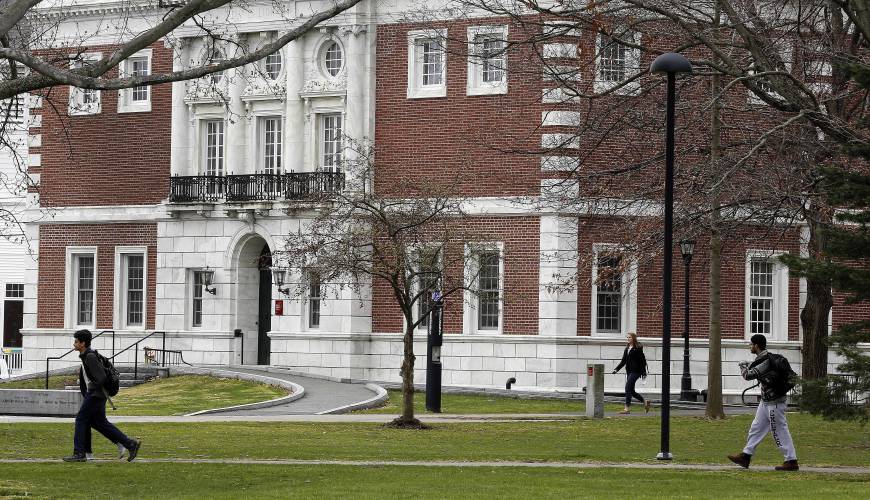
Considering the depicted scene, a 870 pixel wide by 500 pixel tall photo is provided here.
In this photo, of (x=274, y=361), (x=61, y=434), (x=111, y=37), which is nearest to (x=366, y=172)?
(x=61, y=434)

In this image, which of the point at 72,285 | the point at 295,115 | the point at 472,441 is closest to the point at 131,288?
the point at 72,285

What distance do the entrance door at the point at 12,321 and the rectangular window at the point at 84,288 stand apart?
1141cm

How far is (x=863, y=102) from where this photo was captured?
94.3ft

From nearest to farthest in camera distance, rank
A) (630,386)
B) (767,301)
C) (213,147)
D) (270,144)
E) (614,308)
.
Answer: (630,386) → (614,308) → (767,301) → (270,144) → (213,147)

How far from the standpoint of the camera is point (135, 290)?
5259 centimetres

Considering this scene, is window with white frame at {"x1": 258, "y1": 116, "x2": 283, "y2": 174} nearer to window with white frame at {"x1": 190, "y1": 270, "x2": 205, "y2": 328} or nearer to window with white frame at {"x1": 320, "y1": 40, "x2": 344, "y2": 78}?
window with white frame at {"x1": 320, "y1": 40, "x2": 344, "y2": 78}

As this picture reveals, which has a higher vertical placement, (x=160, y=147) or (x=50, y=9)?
(x=50, y=9)

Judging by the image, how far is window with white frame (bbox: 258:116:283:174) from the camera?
50031 millimetres

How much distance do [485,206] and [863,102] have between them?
62.3 ft

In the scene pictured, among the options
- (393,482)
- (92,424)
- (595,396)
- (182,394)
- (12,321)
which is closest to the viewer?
(393,482)

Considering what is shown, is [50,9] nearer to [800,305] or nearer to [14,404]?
[14,404]

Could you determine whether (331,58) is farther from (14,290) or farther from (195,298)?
(14,290)

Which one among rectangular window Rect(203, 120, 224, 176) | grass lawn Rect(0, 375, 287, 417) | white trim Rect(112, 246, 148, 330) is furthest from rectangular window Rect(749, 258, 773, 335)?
white trim Rect(112, 246, 148, 330)

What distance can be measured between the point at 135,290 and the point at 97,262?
1.51 m
